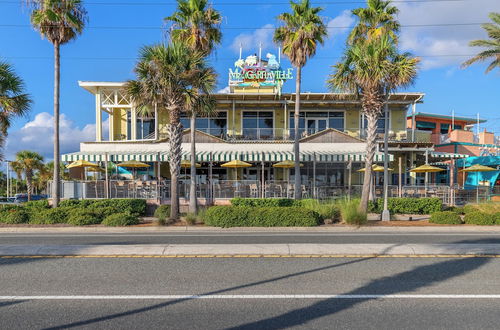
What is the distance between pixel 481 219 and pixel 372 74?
24.1 ft

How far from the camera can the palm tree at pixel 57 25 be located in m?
16.6

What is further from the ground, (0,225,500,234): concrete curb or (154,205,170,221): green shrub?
(154,205,170,221): green shrub

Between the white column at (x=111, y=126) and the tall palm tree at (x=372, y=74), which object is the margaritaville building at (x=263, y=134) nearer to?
the white column at (x=111, y=126)

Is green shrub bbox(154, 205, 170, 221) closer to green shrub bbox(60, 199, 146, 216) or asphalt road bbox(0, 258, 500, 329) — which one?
green shrub bbox(60, 199, 146, 216)

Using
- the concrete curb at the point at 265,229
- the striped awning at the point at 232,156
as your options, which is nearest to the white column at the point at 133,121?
the striped awning at the point at 232,156

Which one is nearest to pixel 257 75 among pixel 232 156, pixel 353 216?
pixel 232 156

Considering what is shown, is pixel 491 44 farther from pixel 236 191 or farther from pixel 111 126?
pixel 111 126

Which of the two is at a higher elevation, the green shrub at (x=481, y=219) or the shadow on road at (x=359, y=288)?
the shadow on road at (x=359, y=288)

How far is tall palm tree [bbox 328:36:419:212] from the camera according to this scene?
14.8m

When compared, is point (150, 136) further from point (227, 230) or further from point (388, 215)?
point (388, 215)

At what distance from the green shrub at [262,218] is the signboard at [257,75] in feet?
50.2

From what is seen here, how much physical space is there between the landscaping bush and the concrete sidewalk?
7773 millimetres

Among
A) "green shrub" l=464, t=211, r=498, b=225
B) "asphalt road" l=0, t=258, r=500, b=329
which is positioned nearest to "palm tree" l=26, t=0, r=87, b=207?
"asphalt road" l=0, t=258, r=500, b=329

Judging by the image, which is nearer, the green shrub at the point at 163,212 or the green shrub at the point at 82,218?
the green shrub at the point at 82,218
